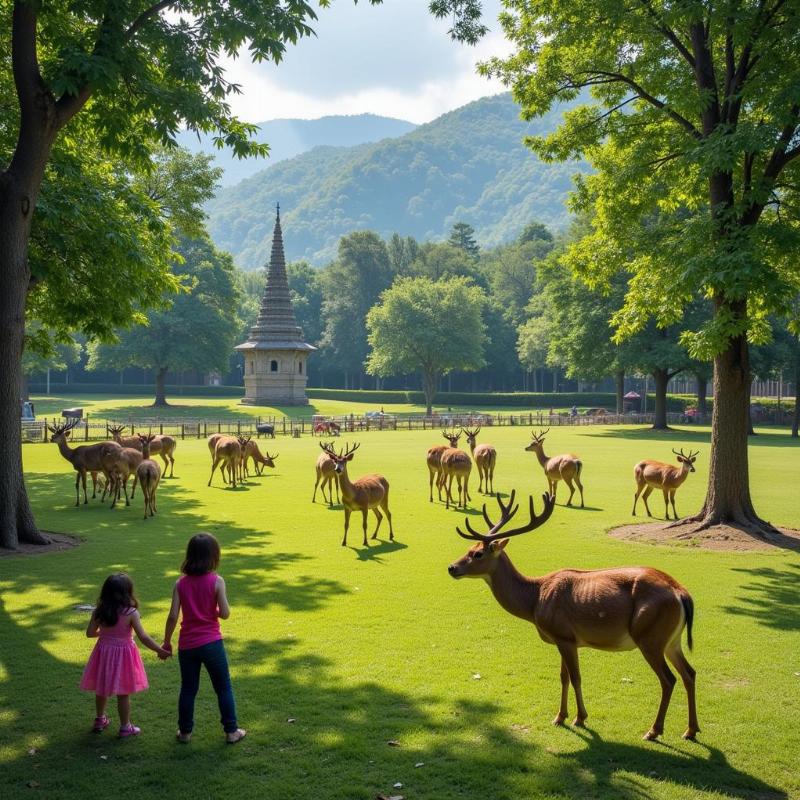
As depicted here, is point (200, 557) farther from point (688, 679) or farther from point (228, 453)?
point (228, 453)

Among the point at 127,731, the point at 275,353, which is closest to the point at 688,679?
the point at 127,731

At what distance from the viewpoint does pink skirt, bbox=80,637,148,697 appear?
6.34 meters

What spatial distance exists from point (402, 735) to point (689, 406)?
231 ft

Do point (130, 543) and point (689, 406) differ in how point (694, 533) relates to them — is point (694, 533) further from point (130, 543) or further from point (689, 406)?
point (689, 406)

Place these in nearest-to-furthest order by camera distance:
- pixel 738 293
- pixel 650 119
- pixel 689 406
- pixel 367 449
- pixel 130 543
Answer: pixel 738 293 → pixel 130 543 → pixel 650 119 → pixel 367 449 → pixel 689 406

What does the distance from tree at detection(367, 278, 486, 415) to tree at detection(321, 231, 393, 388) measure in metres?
23.0

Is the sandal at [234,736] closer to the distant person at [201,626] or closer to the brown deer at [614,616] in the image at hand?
the distant person at [201,626]

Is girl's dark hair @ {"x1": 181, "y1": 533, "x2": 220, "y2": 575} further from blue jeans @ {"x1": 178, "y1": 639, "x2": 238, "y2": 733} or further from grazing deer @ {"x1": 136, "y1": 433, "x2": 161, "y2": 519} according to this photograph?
grazing deer @ {"x1": 136, "y1": 433, "x2": 161, "y2": 519}

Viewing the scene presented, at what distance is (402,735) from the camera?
21.7 feet

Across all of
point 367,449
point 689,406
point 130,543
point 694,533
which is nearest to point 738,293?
point 694,533

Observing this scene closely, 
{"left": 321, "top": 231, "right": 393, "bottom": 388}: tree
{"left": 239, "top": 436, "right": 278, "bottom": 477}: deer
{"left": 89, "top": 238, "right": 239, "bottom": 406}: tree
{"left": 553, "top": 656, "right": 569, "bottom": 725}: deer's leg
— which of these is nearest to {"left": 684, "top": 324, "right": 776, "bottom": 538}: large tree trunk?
{"left": 553, "top": 656, "right": 569, "bottom": 725}: deer's leg

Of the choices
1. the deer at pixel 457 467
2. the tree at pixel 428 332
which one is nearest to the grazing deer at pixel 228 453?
the deer at pixel 457 467

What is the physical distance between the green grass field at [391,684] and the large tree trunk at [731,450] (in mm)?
1840

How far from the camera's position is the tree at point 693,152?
14.2m
